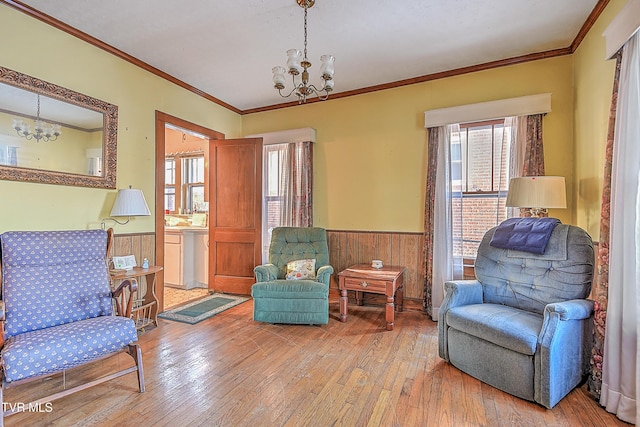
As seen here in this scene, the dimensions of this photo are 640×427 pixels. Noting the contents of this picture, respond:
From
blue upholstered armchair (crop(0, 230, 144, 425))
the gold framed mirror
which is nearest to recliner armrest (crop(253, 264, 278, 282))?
blue upholstered armchair (crop(0, 230, 144, 425))

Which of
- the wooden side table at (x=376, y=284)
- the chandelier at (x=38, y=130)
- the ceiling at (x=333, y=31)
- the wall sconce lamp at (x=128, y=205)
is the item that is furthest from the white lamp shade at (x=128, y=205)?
the wooden side table at (x=376, y=284)

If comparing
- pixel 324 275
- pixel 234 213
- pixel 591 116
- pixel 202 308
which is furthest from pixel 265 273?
pixel 591 116

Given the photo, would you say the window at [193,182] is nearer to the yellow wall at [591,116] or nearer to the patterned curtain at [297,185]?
the patterned curtain at [297,185]

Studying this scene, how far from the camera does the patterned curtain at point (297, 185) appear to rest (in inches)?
169

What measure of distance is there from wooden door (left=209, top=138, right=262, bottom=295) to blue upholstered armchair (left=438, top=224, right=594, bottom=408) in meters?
2.70

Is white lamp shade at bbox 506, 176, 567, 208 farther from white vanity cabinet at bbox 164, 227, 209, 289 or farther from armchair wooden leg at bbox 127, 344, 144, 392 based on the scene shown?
white vanity cabinet at bbox 164, 227, 209, 289

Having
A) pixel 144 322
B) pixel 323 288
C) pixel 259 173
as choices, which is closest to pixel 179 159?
pixel 259 173

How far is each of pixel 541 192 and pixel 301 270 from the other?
2428 millimetres

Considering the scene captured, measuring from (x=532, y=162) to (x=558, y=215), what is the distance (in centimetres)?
58

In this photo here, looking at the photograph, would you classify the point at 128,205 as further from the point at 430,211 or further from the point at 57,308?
the point at 430,211

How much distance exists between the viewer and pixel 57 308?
2.15 m

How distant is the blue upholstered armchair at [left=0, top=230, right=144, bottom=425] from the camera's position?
5.68 feet

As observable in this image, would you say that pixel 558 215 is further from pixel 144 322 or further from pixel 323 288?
pixel 144 322

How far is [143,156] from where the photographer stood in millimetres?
3438
